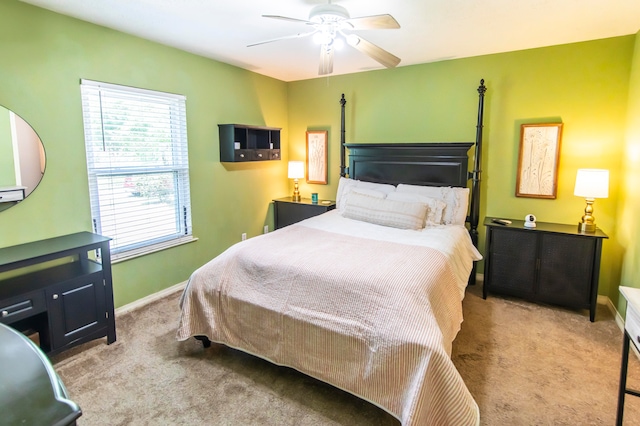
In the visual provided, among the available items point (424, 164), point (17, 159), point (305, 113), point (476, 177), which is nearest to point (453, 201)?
point (476, 177)

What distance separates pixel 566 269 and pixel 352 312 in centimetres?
239

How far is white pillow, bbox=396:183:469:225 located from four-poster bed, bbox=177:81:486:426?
13 centimetres

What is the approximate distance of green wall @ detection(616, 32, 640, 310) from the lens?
9.33ft

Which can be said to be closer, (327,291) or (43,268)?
(327,291)

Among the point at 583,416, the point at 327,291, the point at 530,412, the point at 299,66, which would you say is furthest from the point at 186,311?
the point at 299,66

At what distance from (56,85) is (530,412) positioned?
154 inches

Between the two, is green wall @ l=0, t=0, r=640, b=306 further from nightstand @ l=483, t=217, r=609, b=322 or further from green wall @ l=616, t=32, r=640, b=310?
nightstand @ l=483, t=217, r=609, b=322

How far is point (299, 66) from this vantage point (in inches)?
165

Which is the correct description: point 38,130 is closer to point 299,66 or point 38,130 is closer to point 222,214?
point 222,214

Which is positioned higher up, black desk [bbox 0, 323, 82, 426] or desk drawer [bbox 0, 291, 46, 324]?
black desk [bbox 0, 323, 82, 426]

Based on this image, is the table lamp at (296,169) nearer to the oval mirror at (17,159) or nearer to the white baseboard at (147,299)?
the white baseboard at (147,299)

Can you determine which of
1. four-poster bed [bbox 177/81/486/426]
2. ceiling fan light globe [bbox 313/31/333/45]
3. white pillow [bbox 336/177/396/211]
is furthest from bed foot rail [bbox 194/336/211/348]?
ceiling fan light globe [bbox 313/31/333/45]

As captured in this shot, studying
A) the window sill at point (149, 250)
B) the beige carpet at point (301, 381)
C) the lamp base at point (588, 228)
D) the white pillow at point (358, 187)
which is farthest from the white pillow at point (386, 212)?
the window sill at point (149, 250)

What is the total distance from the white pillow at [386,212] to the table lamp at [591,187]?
1.33 meters
